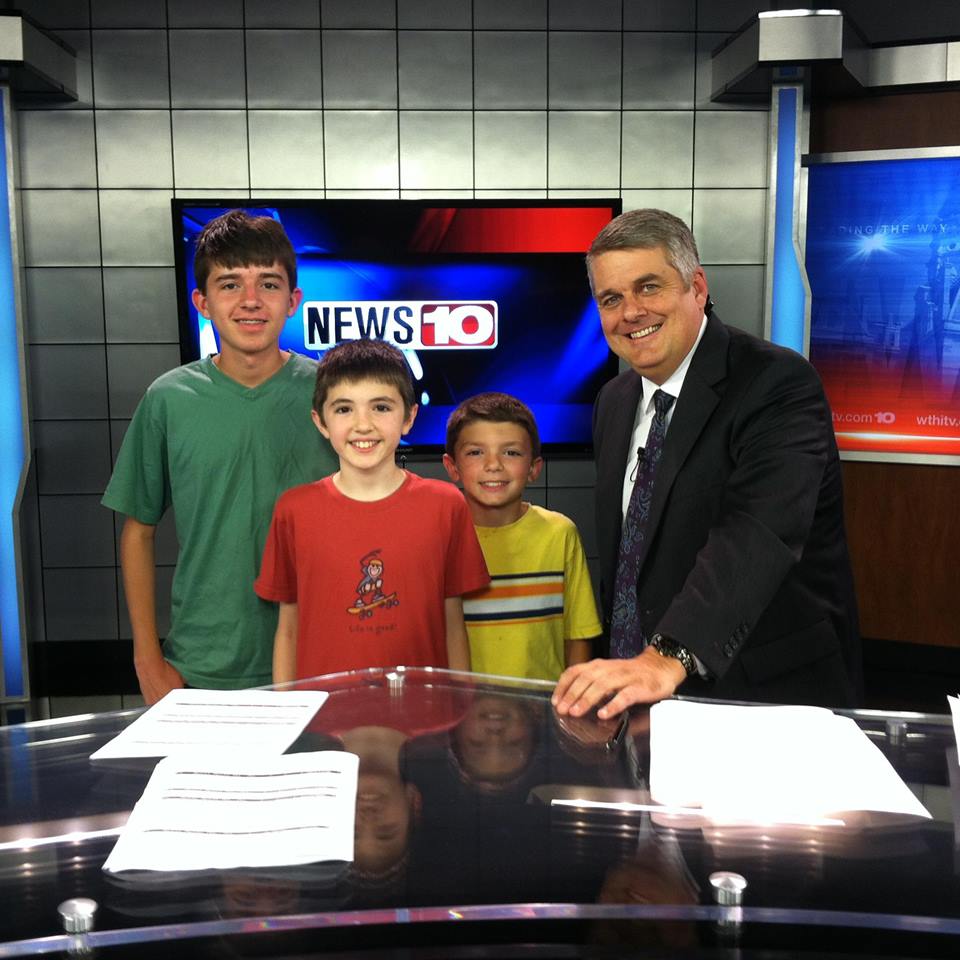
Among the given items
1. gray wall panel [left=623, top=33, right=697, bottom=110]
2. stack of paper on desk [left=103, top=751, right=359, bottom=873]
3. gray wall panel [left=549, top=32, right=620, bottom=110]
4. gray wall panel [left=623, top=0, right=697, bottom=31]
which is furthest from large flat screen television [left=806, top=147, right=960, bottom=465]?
stack of paper on desk [left=103, top=751, right=359, bottom=873]

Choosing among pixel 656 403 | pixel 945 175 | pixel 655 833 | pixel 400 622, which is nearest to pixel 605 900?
pixel 655 833

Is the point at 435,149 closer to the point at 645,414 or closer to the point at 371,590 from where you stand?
the point at 645,414

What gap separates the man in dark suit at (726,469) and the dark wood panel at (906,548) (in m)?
2.75

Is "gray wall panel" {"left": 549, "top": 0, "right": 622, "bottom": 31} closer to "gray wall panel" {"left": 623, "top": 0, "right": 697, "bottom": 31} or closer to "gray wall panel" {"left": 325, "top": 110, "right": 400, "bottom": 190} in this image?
"gray wall panel" {"left": 623, "top": 0, "right": 697, "bottom": 31}

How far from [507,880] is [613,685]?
1.51 feet

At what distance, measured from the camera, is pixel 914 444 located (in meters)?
4.43

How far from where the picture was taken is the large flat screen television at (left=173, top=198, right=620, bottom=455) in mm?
4305

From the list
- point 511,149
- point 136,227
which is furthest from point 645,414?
point 136,227

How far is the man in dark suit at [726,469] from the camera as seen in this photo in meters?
1.70

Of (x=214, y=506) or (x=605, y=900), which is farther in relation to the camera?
(x=214, y=506)

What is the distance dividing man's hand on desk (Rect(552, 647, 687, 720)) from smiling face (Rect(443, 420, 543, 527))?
104 cm

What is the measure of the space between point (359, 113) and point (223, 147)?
59 cm

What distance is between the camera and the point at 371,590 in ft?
6.19

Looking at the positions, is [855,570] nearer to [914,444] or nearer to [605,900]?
[914,444]
